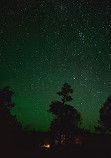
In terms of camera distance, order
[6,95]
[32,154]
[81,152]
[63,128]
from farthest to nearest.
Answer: [6,95], [63,128], [81,152], [32,154]

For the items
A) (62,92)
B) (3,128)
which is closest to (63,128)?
(62,92)

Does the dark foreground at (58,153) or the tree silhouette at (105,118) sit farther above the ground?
the tree silhouette at (105,118)

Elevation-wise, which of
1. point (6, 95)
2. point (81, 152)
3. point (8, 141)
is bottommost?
point (81, 152)

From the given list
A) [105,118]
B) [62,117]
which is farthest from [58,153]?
[105,118]

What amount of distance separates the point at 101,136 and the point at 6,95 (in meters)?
14.2

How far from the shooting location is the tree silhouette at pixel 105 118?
18486 millimetres

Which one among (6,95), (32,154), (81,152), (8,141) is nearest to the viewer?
(8,141)

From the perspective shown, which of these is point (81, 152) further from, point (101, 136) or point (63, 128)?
point (101, 136)

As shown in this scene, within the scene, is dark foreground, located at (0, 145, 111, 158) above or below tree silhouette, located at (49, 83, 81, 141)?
below

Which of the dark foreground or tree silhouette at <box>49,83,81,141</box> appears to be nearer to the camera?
the dark foreground

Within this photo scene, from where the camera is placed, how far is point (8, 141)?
9.66 meters

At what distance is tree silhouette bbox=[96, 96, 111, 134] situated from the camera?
1849cm

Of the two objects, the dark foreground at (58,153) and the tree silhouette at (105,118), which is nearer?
the dark foreground at (58,153)

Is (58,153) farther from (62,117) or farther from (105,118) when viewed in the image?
(105,118)
